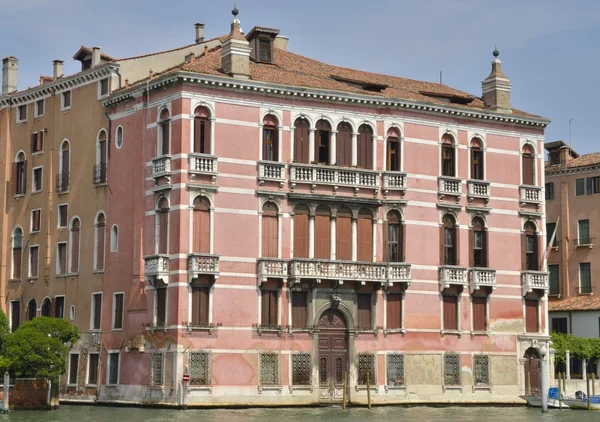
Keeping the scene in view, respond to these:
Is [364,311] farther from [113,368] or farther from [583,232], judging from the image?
[583,232]

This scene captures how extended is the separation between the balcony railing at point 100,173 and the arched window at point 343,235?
376 inches

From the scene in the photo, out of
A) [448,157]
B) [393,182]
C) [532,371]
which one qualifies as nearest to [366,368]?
[393,182]

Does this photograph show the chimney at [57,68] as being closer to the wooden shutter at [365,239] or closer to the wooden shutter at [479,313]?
the wooden shutter at [365,239]

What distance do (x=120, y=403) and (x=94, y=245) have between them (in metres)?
6.85

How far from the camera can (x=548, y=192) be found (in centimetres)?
6372

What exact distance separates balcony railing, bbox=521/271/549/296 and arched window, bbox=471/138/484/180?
4.41 meters

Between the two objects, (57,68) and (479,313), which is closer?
(479,313)

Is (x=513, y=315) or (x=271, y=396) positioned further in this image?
(x=513, y=315)

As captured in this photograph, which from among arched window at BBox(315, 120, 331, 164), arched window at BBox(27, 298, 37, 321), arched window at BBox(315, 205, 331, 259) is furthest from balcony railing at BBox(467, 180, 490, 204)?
arched window at BBox(27, 298, 37, 321)

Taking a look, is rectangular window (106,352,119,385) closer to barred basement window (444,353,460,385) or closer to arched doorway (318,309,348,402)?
arched doorway (318,309,348,402)

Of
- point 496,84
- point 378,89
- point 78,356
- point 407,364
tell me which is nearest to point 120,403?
point 78,356

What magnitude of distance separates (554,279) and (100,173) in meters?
25.3

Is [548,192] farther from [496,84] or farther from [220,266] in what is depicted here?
[220,266]

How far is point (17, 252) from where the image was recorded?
177 ft
